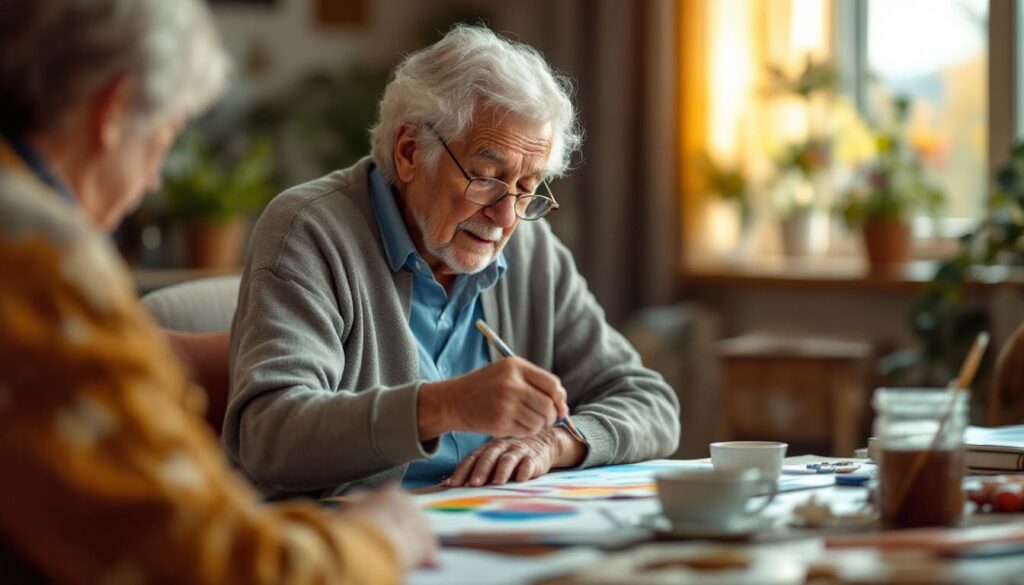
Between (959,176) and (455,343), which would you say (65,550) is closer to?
(455,343)

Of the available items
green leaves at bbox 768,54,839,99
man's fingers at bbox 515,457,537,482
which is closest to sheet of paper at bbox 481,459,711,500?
man's fingers at bbox 515,457,537,482

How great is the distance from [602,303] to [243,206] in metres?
1.35

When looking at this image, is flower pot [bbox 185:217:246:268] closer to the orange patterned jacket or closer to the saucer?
the saucer

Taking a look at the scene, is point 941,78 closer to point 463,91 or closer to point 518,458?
point 463,91

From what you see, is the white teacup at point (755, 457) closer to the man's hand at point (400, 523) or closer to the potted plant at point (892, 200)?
the man's hand at point (400, 523)

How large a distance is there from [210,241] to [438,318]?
2.69 meters

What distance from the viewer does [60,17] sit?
1.02 meters

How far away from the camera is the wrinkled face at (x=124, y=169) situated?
1104mm

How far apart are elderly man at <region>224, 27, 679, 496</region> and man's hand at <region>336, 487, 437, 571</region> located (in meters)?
0.38

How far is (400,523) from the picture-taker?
1144 millimetres

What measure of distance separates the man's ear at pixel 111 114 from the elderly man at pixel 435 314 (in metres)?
0.59

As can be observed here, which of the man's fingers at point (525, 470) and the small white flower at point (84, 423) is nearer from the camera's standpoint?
the small white flower at point (84, 423)

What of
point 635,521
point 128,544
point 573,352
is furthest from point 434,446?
point 128,544

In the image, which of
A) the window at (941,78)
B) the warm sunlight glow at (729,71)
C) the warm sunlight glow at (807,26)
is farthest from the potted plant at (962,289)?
the warm sunlight glow at (729,71)
